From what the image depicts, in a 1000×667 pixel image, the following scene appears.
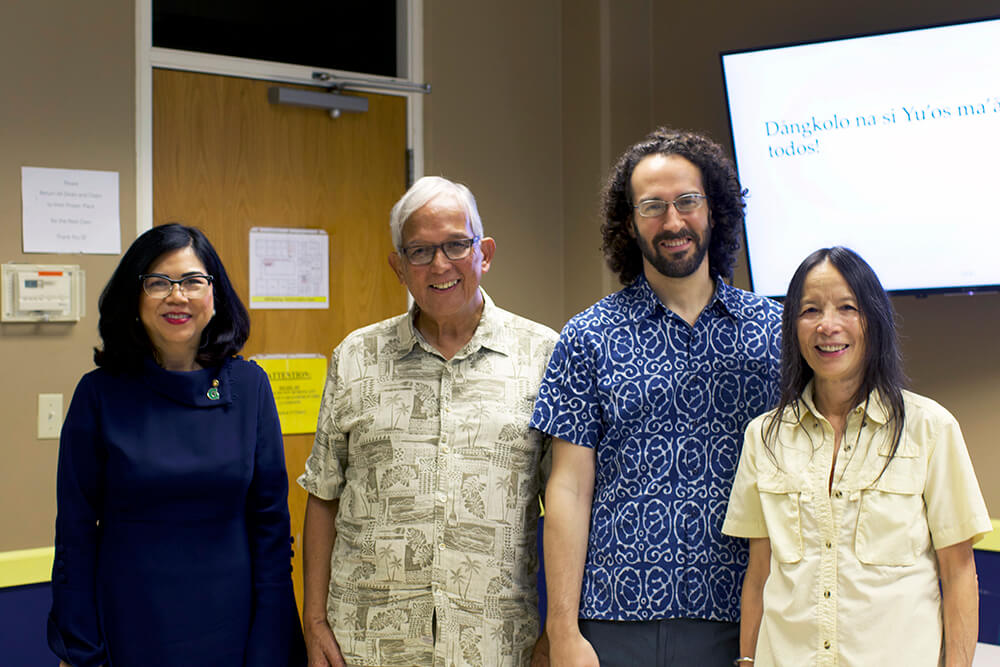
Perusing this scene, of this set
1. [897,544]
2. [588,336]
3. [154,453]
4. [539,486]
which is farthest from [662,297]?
[154,453]

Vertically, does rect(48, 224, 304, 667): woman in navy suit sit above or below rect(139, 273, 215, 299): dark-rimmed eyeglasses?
below

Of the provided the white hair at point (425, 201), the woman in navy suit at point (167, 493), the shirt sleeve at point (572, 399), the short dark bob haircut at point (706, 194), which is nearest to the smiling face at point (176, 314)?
the woman in navy suit at point (167, 493)

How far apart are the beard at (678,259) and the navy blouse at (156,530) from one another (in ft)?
2.64

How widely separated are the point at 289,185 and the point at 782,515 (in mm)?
2172

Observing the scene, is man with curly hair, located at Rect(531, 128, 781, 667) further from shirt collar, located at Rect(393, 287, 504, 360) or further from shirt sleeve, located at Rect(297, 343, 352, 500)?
shirt sleeve, located at Rect(297, 343, 352, 500)

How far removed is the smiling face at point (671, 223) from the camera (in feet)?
5.26

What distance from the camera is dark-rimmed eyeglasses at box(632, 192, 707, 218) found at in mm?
1615

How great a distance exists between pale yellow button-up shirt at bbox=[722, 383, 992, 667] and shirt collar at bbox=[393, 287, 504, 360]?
0.54m

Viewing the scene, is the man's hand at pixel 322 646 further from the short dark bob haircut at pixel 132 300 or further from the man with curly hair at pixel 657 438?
the short dark bob haircut at pixel 132 300

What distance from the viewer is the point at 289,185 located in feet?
10.3

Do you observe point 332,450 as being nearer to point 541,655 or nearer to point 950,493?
point 541,655

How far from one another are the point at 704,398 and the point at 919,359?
137cm

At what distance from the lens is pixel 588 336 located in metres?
1.64

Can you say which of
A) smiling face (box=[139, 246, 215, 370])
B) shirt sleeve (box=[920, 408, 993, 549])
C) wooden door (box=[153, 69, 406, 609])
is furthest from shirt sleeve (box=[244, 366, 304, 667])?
wooden door (box=[153, 69, 406, 609])
